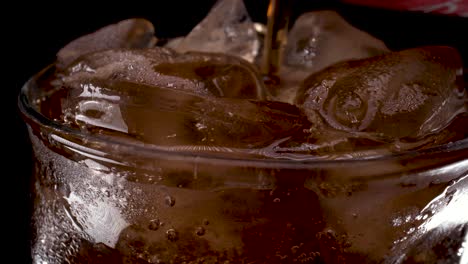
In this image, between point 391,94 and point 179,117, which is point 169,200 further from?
point 391,94

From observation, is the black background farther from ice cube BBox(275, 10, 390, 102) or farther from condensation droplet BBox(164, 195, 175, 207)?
condensation droplet BBox(164, 195, 175, 207)

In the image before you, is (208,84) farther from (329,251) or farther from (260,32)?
(260,32)

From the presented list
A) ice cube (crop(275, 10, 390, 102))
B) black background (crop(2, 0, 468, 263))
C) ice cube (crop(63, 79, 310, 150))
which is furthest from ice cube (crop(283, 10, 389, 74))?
black background (crop(2, 0, 468, 263))

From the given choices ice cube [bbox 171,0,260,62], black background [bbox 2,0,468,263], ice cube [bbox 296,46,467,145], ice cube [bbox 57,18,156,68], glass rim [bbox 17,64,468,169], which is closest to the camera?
glass rim [bbox 17,64,468,169]

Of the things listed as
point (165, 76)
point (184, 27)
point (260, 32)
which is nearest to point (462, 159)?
point (165, 76)

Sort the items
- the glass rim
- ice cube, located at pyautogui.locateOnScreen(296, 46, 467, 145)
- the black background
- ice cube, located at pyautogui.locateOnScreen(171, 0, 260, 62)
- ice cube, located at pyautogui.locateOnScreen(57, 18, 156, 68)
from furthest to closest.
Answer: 1. the black background
2. ice cube, located at pyautogui.locateOnScreen(171, 0, 260, 62)
3. ice cube, located at pyautogui.locateOnScreen(57, 18, 156, 68)
4. ice cube, located at pyautogui.locateOnScreen(296, 46, 467, 145)
5. the glass rim

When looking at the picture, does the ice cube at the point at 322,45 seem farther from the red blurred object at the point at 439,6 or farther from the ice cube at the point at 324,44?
the red blurred object at the point at 439,6
